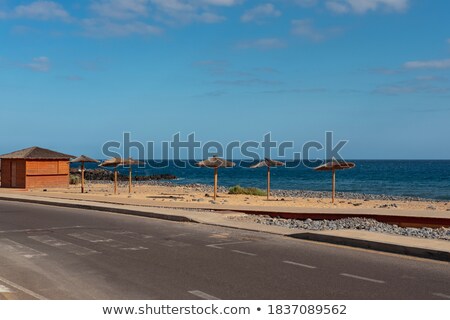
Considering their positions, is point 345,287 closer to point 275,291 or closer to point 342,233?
point 275,291

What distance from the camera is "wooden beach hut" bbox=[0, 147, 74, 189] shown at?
37.6 meters

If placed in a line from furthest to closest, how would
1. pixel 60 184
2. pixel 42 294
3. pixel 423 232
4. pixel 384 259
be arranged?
pixel 60 184 → pixel 423 232 → pixel 384 259 → pixel 42 294

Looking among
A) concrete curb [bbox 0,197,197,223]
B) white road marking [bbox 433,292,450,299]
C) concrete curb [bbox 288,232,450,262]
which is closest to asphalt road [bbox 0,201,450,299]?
white road marking [bbox 433,292,450,299]

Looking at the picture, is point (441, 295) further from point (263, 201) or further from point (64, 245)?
point (263, 201)

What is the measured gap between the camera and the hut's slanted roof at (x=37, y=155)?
124 feet

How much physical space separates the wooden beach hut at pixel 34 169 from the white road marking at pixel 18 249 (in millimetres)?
25752

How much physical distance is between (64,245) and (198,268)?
416cm

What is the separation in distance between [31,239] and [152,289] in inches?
253

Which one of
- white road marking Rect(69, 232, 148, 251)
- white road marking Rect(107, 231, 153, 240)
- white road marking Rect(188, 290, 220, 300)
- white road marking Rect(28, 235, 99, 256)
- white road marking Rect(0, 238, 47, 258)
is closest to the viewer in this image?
white road marking Rect(188, 290, 220, 300)

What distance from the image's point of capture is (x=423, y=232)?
1523 centimetres

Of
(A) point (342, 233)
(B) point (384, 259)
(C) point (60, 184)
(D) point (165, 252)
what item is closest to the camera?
(B) point (384, 259)

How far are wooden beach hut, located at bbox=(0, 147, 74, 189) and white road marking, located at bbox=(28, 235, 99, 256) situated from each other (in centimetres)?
2515

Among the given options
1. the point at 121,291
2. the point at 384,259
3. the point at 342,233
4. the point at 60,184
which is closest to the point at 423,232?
the point at 342,233

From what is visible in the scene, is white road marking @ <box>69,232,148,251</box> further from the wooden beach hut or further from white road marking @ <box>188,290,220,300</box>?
the wooden beach hut
